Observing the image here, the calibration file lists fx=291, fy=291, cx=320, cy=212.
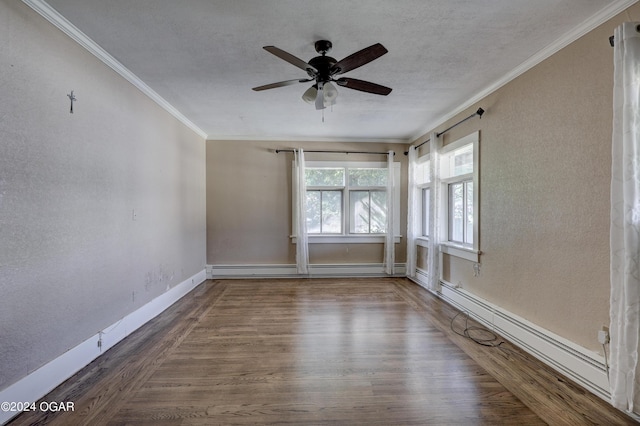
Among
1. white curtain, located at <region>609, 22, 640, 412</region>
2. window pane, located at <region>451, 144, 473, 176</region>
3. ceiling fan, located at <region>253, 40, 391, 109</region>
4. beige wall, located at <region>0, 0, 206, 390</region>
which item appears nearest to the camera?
white curtain, located at <region>609, 22, 640, 412</region>

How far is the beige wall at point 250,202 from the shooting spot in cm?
548

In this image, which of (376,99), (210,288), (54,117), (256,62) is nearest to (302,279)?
(210,288)

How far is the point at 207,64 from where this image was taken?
2.74 m

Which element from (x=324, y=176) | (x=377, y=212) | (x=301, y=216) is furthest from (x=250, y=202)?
(x=377, y=212)

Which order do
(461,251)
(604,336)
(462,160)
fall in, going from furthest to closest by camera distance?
(462,160)
(461,251)
(604,336)

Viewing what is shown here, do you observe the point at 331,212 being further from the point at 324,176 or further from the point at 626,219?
the point at 626,219

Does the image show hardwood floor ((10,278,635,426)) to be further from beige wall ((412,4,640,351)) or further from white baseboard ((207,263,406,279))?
white baseboard ((207,263,406,279))

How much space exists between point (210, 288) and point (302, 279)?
1610mm

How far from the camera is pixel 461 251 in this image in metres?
3.83

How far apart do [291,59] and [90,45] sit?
175cm

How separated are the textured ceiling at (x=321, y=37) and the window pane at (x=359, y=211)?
2277 mm

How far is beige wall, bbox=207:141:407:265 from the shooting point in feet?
18.0

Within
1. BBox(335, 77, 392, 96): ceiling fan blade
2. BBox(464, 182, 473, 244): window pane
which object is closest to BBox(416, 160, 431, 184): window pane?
BBox(464, 182, 473, 244): window pane

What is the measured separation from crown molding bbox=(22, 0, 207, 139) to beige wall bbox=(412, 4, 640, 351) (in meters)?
3.83
